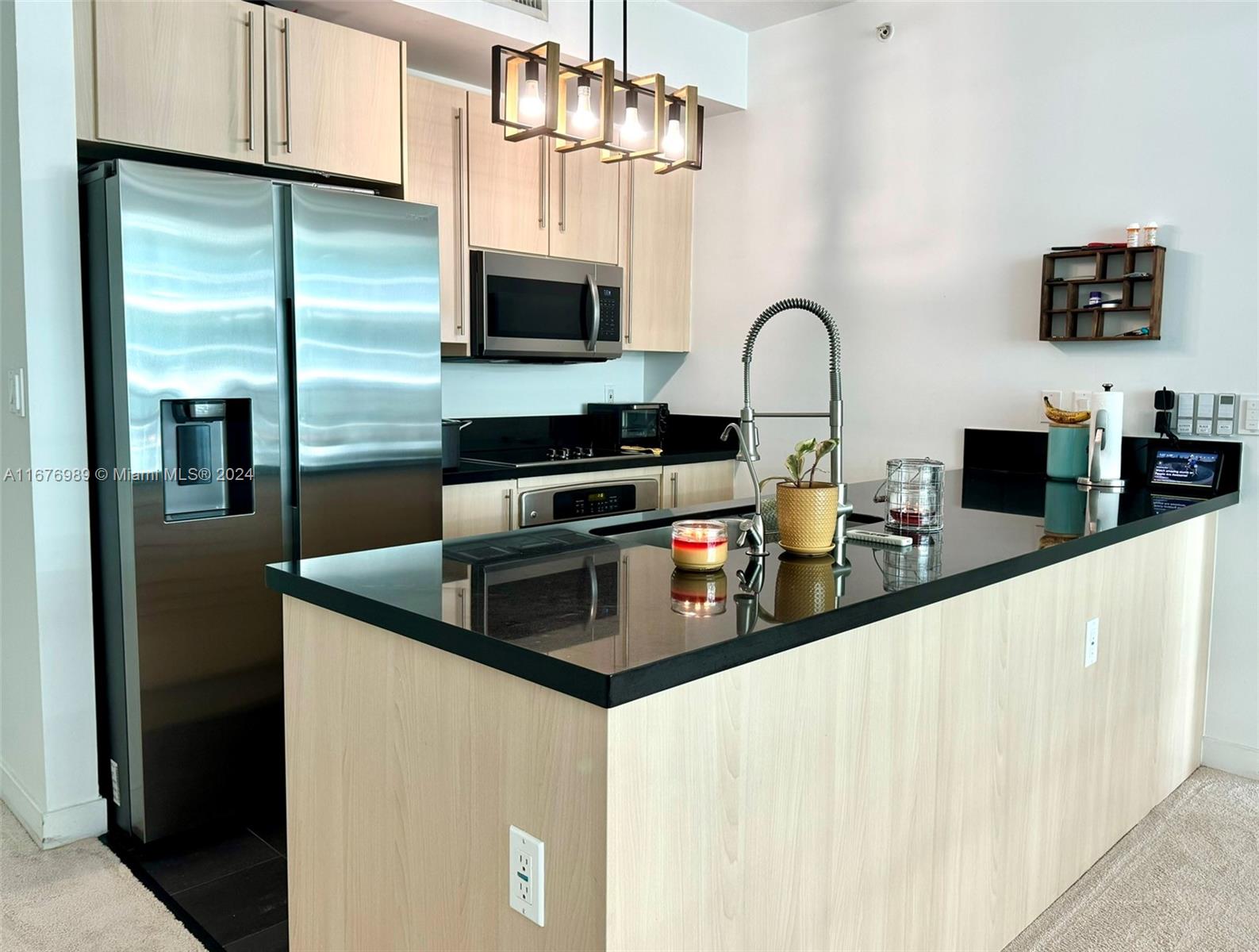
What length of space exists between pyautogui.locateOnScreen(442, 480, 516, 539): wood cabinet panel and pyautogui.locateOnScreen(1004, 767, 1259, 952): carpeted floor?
1981mm

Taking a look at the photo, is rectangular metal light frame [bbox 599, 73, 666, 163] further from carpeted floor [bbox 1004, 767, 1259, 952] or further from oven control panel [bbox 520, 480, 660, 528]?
carpeted floor [bbox 1004, 767, 1259, 952]

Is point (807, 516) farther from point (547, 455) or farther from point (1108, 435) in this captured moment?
point (547, 455)

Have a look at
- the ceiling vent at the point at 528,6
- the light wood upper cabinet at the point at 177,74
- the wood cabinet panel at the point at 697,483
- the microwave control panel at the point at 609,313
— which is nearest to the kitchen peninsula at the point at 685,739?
the light wood upper cabinet at the point at 177,74

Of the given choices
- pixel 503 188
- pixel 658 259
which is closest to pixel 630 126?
pixel 503 188

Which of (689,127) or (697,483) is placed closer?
(689,127)

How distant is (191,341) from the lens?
2.58 m

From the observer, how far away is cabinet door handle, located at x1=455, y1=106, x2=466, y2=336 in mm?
3607

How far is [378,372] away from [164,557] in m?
0.80

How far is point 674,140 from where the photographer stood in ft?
8.38

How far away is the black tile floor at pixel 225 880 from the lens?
2.23 meters

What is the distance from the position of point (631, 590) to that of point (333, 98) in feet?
7.31

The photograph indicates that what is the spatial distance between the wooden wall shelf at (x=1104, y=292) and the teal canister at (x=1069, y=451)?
338 millimetres

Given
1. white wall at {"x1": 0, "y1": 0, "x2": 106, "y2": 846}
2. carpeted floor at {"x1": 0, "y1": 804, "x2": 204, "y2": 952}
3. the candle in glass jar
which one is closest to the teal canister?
the candle in glass jar

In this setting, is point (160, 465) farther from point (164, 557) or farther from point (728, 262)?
point (728, 262)
